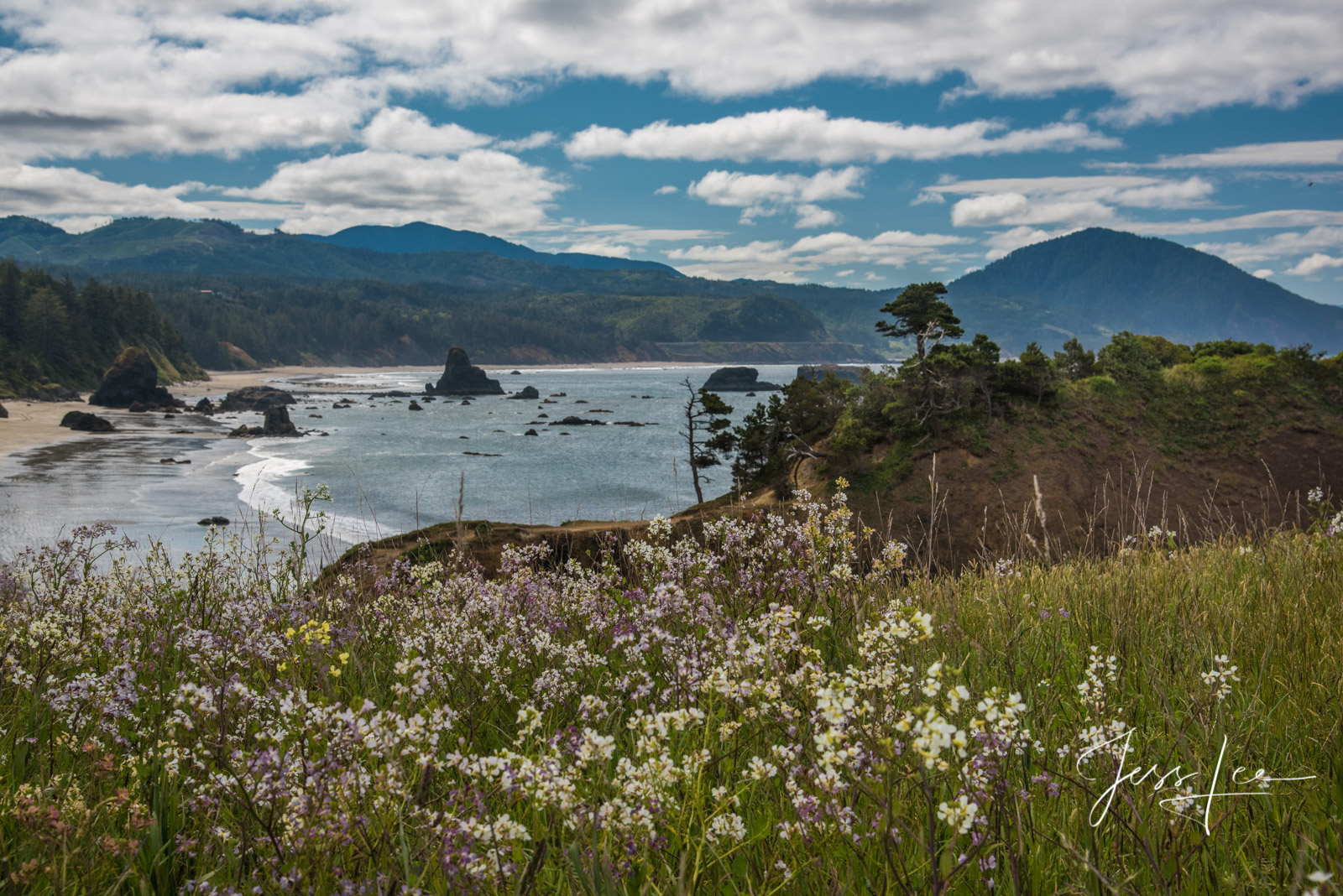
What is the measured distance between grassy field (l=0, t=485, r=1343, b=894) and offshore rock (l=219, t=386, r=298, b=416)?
9624 centimetres

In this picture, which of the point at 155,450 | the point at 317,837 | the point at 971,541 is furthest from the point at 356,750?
the point at 155,450

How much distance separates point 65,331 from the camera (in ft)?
323

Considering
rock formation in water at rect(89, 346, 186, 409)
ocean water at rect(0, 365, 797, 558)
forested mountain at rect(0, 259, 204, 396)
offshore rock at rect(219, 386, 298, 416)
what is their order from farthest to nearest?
offshore rock at rect(219, 386, 298, 416)
forested mountain at rect(0, 259, 204, 396)
rock formation in water at rect(89, 346, 186, 409)
ocean water at rect(0, 365, 797, 558)

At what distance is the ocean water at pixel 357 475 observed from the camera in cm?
3005

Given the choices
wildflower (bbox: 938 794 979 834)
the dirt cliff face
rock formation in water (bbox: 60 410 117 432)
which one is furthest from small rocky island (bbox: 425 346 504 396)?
wildflower (bbox: 938 794 979 834)

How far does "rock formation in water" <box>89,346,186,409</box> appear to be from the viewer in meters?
84.9

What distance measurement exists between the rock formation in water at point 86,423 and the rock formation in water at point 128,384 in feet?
71.4

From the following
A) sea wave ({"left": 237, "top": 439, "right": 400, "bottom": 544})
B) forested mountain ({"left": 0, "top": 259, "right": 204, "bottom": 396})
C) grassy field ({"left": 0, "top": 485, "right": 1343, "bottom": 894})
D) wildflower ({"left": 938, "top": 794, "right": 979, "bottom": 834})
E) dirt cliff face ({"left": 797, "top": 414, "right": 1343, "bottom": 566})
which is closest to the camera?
wildflower ({"left": 938, "top": 794, "right": 979, "bottom": 834})

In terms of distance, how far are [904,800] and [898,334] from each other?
2443 cm

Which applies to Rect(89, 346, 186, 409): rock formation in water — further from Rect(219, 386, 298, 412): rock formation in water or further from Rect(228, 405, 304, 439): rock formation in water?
Rect(228, 405, 304, 439): rock formation in water

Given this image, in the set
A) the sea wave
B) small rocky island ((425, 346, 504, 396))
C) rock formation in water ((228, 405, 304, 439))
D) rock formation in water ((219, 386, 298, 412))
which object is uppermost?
small rocky island ((425, 346, 504, 396))

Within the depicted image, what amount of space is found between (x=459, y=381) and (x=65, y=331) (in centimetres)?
5634

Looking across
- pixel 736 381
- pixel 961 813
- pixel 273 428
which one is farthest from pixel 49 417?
pixel 736 381

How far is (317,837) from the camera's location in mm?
2219
